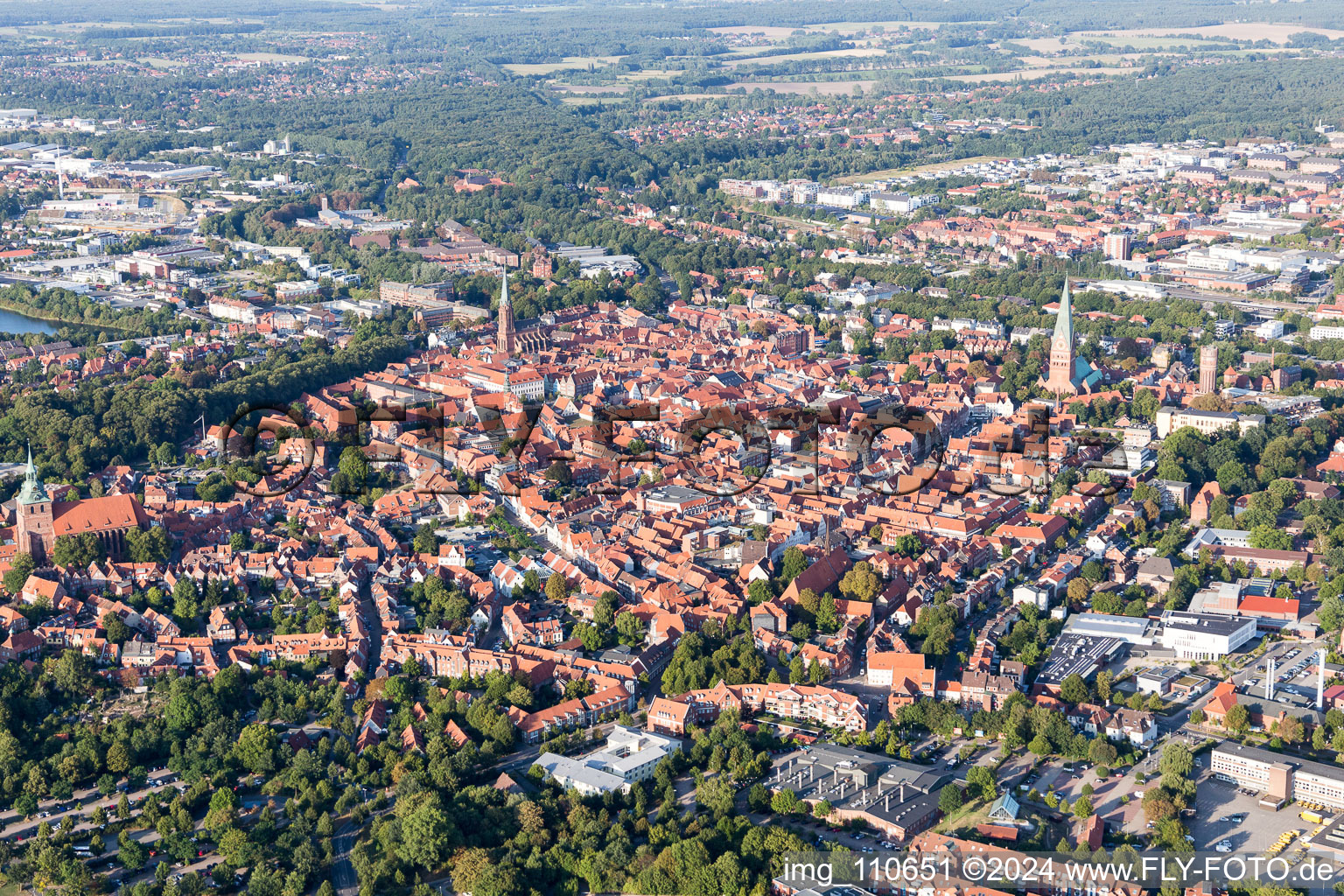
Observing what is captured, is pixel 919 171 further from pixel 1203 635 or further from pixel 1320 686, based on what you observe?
pixel 1320 686

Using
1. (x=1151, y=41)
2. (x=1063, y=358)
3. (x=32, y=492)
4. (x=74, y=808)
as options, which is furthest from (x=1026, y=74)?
(x=74, y=808)

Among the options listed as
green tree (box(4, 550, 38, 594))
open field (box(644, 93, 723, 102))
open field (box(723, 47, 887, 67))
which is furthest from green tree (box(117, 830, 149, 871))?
open field (box(723, 47, 887, 67))

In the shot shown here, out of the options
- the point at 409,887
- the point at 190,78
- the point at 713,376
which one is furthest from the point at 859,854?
the point at 190,78

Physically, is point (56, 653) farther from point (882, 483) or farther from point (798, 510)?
point (882, 483)

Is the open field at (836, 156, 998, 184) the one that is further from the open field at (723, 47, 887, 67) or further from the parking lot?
the parking lot

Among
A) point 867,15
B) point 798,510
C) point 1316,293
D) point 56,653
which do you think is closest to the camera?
point 56,653

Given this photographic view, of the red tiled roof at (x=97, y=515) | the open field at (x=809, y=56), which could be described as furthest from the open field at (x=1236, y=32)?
the red tiled roof at (x=97, y=515)

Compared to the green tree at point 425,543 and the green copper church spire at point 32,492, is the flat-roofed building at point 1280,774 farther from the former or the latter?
the green copper church spire at point 32,492
